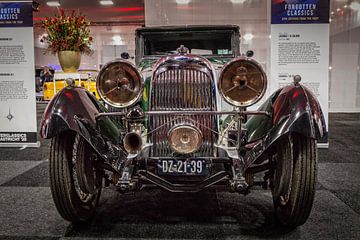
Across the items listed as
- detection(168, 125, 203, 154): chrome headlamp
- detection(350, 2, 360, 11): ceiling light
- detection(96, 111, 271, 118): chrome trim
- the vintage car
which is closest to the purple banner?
the vintage car

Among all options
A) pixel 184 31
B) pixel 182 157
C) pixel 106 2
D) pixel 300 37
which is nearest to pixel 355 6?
pixel 300 37

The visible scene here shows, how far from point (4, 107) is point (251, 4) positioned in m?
6.12

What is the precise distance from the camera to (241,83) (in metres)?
2.23

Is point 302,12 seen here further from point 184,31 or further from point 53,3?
point 53,3

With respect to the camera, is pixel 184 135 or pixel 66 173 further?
pixel 66 173

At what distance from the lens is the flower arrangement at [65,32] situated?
16.6 ft

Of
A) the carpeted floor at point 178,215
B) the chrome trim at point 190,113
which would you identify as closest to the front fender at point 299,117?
the chrome trim at point 190,113

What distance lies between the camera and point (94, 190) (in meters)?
2.50

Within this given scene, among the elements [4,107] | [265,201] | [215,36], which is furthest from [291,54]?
[4,107]

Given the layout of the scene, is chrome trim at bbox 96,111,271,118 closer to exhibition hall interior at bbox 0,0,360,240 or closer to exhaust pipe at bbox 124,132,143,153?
exhibition hall interior at bbox 0,0,360,240

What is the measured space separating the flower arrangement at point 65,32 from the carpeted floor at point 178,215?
6.99 feet

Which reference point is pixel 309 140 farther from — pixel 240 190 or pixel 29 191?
pixel 29 191

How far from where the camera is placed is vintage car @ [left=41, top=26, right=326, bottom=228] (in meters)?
2.14

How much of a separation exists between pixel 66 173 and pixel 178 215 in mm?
857
